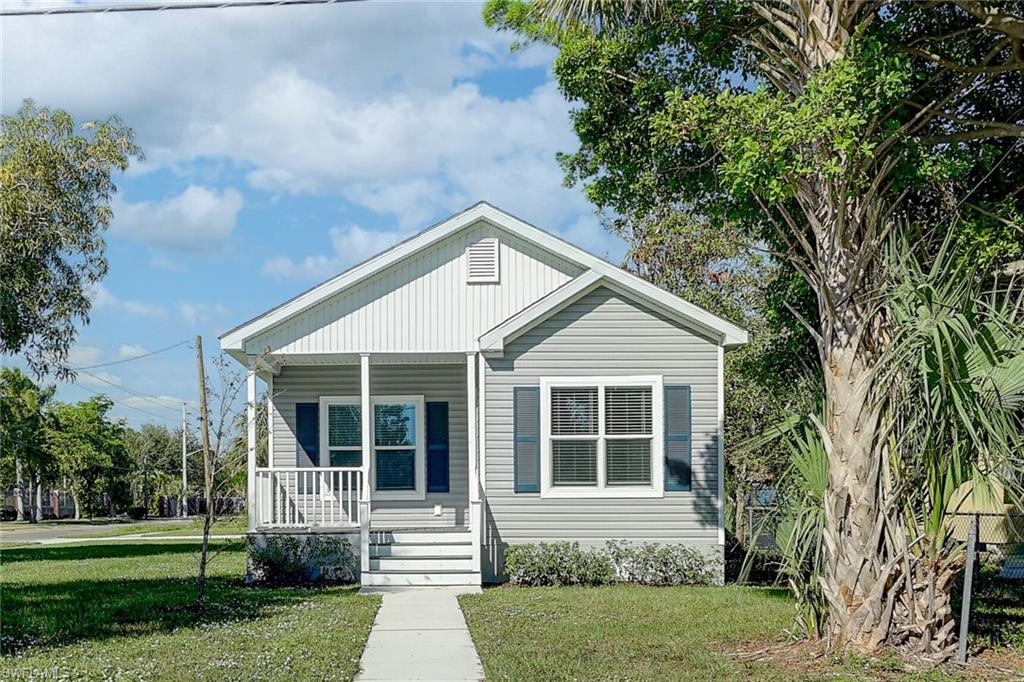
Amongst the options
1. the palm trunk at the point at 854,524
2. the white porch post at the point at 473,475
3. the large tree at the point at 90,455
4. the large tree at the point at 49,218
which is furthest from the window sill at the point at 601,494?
the large tree at the point at 90,455

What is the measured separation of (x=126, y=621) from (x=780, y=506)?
685cm

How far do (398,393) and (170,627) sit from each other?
24.4ft

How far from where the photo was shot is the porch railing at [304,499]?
51.3ft

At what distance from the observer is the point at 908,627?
886 centimetres

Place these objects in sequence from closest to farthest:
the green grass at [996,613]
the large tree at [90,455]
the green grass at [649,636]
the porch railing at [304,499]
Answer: the green grass at [649,636]
the green grass at [996,613]
the porch railing at [304,499]
the large tree at [90,455]

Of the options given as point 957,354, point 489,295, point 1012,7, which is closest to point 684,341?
point 489,295

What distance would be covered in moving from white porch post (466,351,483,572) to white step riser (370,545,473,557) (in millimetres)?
275

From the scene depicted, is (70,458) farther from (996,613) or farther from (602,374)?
(996,613)

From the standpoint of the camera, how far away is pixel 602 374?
50.6ft

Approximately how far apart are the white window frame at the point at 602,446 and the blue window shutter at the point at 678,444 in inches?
3.0

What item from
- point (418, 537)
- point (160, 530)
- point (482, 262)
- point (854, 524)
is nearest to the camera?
point (854, 524)

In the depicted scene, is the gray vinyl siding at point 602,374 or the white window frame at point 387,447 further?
the white window frame at point 387,447

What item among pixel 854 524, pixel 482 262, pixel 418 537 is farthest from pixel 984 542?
pixel 482 262

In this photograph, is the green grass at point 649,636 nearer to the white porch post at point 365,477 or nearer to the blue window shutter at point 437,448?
the white porch post at point 365,477
